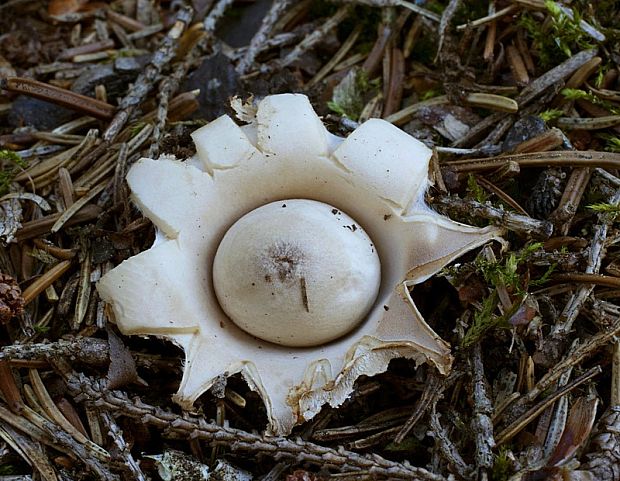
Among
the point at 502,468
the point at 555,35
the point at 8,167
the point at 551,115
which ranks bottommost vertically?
the point at 502,468

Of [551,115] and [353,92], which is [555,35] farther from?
[353,92]

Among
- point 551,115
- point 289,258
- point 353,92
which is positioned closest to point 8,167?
point 289,258

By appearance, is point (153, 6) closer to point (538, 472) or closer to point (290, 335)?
point (290, 335)

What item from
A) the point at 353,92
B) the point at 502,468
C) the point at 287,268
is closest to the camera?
the point at 502,468

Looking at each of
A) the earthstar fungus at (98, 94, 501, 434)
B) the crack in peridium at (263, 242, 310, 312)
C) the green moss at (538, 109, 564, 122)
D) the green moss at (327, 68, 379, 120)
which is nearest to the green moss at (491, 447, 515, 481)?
the earthstar fungus at (98, 94, 501, 434)

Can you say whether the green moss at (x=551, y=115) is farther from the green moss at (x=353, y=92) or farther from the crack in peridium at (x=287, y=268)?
the crack in peridium at (x=287, y=268)

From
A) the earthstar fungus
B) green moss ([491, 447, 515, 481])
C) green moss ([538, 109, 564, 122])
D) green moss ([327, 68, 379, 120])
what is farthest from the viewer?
green moss ([327, 68, 379, 120])

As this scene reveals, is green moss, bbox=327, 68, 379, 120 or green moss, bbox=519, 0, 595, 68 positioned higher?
green moss, bbox=519, 0, 595, 68

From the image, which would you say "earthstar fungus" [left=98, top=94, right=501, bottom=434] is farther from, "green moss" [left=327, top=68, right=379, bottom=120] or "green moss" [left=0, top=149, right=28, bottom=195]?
"green moss" [left=0, top=149, right=28, bottom=195]
